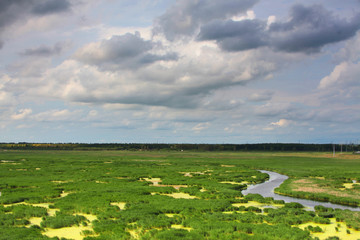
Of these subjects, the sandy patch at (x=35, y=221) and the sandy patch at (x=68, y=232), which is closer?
the sandy patch at (x=68, y=232)

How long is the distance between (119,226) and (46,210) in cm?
935

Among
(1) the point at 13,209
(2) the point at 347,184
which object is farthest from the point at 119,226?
(2) the point at 347,184

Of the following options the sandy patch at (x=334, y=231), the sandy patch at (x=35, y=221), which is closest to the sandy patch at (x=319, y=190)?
the sandy patch at (x=334, y=231)

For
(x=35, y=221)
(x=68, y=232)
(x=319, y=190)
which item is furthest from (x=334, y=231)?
(x=35, y=221)

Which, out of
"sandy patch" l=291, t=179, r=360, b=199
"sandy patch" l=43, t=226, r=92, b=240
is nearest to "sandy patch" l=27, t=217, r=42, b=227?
"sandy patch" l=43, t=226, r=92, b=240

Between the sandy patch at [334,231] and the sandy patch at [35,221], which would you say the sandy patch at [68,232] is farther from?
the sandy patch at [334,231]

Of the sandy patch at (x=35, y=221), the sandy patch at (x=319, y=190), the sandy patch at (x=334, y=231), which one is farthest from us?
the sandy patch at (x=319, y=190)

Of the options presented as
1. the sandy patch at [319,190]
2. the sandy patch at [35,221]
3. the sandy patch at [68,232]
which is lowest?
the sandy patch at [35,221]

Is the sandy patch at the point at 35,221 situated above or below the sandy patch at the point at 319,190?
below

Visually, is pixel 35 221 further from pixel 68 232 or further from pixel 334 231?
pixel 334 231

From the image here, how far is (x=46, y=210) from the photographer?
2670 cm

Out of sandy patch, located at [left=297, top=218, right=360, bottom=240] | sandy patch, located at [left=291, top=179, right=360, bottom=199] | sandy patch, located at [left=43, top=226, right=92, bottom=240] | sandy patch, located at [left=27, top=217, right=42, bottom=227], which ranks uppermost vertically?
sandy patch, located at [left=297, top=218, right=360, bottom=240]

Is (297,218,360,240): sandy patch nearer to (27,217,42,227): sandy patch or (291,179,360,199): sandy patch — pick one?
(291,179,360,199): sandy patch

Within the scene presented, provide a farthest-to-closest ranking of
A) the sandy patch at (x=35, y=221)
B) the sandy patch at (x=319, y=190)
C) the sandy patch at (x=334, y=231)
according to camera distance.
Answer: the sandy patch at (x=319, y=190) < the sandy patch at (x=35, y=221) < the sandy patch at (x=334, y=231)
